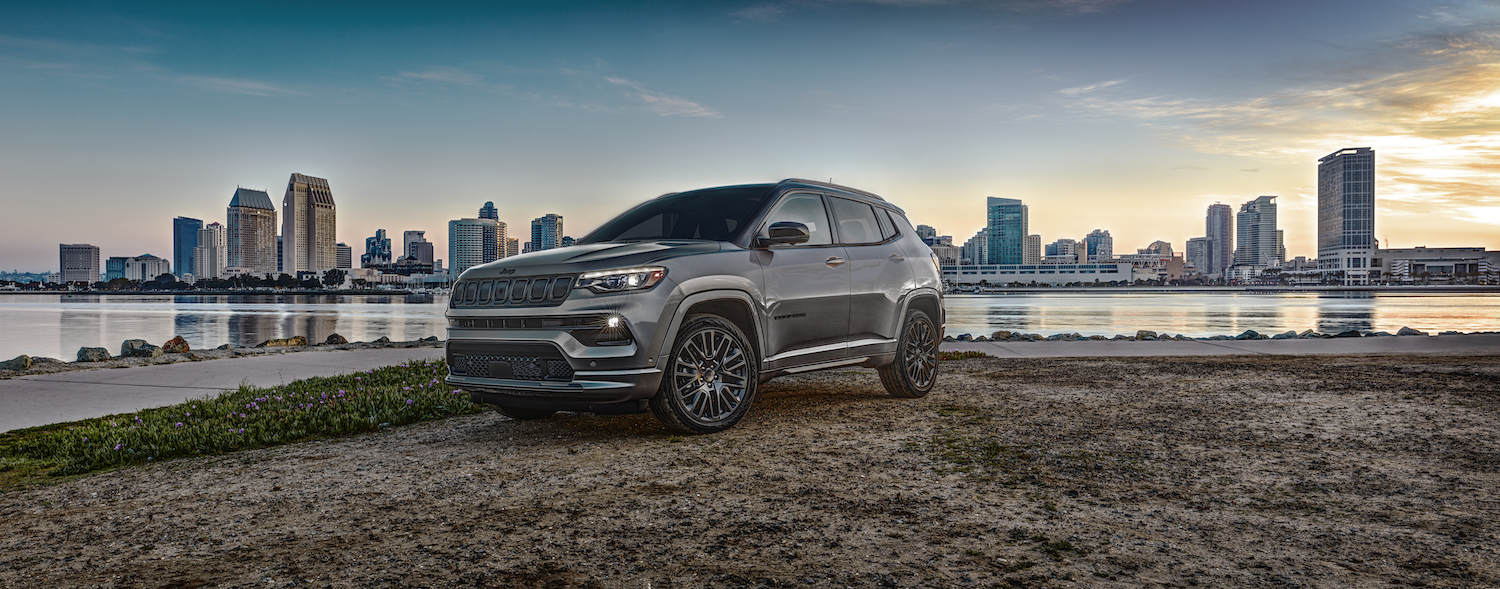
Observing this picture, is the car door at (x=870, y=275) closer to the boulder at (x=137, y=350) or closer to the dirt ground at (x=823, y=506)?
the dirt ground at (x=823, y=506)

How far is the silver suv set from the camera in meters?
5.11

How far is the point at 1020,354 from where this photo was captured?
1236 centimetres

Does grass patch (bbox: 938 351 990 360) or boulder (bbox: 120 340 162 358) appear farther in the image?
boulder (bbox: 120 340 162 358)

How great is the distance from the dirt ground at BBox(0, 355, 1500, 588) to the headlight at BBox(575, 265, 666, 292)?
1.00 meters

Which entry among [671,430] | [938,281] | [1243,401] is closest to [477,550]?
[671,430]

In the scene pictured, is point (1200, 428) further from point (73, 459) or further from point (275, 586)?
point (73, 459)

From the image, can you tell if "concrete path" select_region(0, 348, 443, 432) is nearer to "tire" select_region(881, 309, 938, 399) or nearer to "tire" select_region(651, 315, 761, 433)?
"tire" select_region(651, 315, 761, 433)

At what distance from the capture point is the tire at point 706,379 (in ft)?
17.6

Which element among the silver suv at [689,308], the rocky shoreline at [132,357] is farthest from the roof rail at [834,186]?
the rocky shoreline at [132,357]

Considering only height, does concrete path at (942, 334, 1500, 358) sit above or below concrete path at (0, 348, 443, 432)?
above

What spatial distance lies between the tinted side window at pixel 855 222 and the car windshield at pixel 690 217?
71 centimetres

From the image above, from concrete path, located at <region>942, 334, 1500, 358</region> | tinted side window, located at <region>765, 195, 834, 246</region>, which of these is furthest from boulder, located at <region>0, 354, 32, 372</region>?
concrete path, located at <region>942, 334, 1500, 358</region>

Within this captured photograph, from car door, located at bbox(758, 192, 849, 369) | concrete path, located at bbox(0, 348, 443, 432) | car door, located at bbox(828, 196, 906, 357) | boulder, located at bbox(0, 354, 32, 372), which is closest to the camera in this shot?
car door, located at bbox(758, 192, 849, 369)

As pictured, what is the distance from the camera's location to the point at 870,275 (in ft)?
22.4
